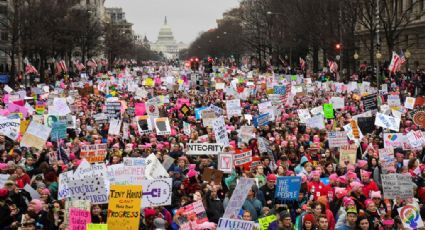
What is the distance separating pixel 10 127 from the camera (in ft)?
60.5

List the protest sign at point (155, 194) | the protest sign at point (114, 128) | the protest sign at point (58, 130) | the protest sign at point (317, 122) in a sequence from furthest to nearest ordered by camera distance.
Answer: the protest sign at point (317, 122) → the protest sign at point (114, 128) → the protest sign at point (58, 130) → the protest sign at point (155, 194)

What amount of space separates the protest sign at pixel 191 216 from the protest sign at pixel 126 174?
1.60 meters

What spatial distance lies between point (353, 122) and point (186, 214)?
30.0ft

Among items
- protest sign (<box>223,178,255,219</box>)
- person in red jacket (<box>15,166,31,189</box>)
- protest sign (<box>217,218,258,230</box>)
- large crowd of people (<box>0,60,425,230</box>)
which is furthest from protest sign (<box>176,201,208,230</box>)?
person in red jacket (<box>15,166,31,189</box>)

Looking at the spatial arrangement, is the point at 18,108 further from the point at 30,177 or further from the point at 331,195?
the point at 331,195

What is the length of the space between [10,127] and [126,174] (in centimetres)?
690

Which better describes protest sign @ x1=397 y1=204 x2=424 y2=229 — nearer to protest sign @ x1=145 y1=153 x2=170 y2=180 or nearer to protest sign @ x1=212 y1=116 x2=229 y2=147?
protest sign @ x1=145 y1=153 x2=170 y2=180

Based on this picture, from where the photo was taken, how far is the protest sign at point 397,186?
1177cm

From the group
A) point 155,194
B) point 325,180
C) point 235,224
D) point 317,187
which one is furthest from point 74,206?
point 325,180

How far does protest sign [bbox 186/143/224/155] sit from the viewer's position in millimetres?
16078

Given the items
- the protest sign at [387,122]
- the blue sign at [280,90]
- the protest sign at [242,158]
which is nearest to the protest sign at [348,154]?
the protest sign at [242,158]

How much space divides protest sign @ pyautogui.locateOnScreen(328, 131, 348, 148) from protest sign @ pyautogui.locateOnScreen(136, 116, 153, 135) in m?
5.35

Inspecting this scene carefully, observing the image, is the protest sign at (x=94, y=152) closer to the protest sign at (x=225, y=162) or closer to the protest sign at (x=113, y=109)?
the protest sign at (x=225, y=162)

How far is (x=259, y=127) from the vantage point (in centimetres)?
2145
